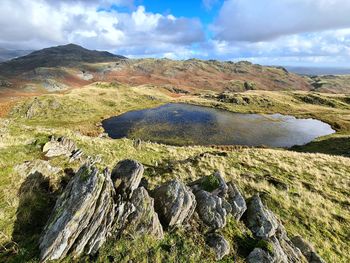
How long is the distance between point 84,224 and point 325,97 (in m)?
150

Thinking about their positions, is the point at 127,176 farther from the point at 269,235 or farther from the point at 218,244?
the point at 269,235

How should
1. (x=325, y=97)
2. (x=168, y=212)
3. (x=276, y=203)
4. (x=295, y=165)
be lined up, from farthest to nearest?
(x=325, y=97), (x=295, y=165), (x=276, y=203), (x=168, y=212)

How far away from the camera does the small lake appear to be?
66938 millimetres

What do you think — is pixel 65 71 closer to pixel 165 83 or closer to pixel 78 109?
pixel 165 83

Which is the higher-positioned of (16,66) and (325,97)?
(16,66)

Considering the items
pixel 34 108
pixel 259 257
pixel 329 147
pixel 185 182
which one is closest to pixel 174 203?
pixel 259 257

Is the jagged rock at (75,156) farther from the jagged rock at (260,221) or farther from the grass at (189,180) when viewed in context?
the jagged rock at (260,221)

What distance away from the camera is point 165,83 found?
18438 centimetres

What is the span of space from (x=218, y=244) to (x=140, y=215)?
4188 millimetres

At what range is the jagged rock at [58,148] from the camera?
22156 mm

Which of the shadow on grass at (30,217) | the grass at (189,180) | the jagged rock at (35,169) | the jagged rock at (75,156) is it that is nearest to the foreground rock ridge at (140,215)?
the grass at (189,180)

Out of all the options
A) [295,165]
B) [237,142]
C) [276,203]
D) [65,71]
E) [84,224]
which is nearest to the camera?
[84,224]

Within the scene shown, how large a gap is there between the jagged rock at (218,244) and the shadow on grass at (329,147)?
4835 centimetres

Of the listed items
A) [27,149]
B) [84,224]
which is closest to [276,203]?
[84,224]
